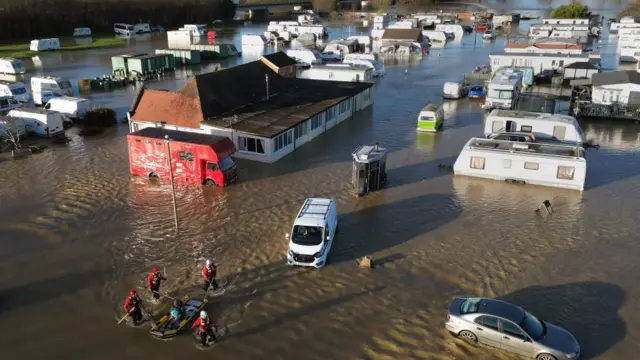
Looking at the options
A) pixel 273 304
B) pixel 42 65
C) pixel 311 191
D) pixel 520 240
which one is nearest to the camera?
pixel 273 304

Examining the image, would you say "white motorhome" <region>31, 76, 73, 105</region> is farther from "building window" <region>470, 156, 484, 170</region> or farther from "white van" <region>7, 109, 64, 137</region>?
"building window" <region>470, 156, 484, 170</region>

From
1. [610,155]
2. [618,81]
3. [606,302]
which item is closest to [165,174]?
[606,302]

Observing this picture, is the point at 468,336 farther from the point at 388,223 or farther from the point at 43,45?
the point at 43,45

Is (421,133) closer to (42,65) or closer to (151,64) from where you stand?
(151,64)

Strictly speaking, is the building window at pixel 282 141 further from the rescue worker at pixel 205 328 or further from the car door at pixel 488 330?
the car door at pixel 488 330

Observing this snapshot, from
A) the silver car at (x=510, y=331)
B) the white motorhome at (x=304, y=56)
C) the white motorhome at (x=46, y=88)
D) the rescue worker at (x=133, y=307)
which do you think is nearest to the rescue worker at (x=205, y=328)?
the rescue worker at (x=133, y=307)
